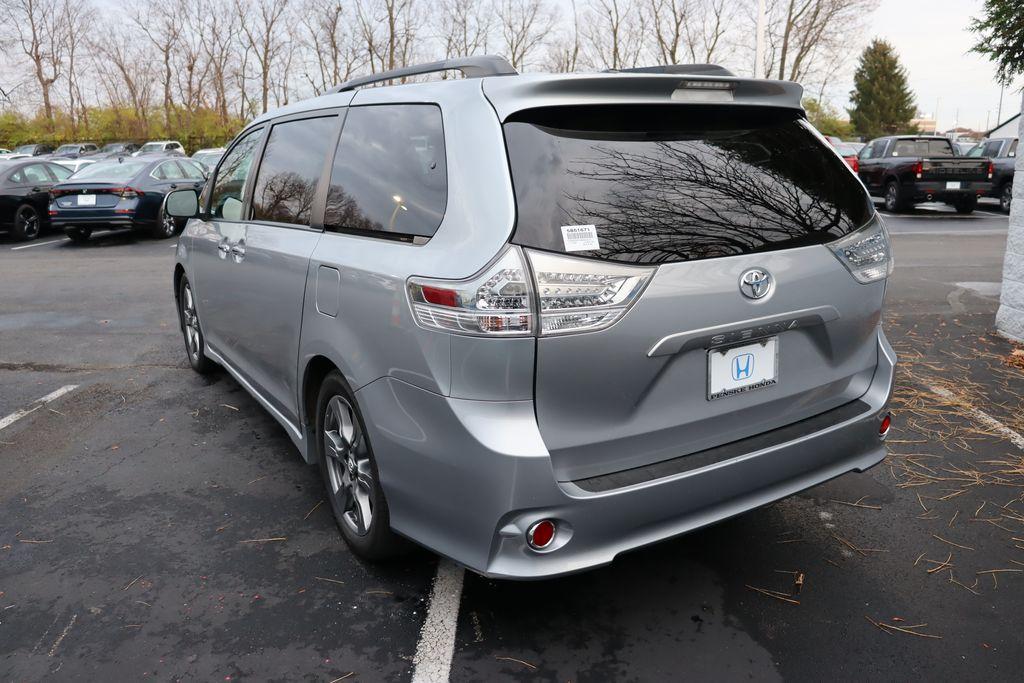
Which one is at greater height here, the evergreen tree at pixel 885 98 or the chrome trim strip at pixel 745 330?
the evergreen tree at pixel 885 98

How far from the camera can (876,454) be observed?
309cm

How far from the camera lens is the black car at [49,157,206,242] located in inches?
577

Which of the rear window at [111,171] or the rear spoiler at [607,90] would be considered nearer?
the rear spoiler at [607,90]

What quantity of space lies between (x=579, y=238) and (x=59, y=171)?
1829 cm

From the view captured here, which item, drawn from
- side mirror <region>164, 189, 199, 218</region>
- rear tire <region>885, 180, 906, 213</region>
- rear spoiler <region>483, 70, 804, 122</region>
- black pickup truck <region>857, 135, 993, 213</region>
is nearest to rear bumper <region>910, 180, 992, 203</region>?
black pickup truck <region>857, 135, 993, 213</region>

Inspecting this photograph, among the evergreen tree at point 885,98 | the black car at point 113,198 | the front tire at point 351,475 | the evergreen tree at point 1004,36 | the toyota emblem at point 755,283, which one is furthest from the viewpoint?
the evergreen tree at point 885,98

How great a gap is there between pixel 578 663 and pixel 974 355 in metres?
4.79

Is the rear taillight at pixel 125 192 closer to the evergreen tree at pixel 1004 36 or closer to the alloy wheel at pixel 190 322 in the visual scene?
the alloy wheel at pixel 190 322

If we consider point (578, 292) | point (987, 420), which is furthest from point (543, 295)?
point (987, 420)

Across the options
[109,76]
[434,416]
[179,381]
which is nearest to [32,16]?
[109,76]

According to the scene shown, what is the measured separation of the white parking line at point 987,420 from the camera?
4375 millimetres

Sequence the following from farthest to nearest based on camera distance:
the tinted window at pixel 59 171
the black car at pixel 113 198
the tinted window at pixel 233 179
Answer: the tinted window at pixel 59 171
the black car at pixel 113 198
the tinted window at pixel 233 179

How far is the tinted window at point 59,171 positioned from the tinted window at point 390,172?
54.2ft

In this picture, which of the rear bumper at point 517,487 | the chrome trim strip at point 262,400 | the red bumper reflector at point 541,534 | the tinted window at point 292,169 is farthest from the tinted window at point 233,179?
the red bumper reflector at point 541,534
